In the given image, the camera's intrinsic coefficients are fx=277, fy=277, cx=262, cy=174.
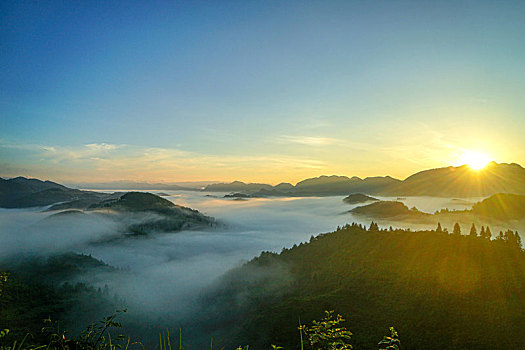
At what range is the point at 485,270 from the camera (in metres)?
177

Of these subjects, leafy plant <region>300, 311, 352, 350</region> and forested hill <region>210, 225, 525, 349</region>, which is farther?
forested hill <region>210, 225, 525, 349</region>

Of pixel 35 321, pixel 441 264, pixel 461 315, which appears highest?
pixel 441 264

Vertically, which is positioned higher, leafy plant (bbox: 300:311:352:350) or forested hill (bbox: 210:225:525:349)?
leafy plant (bbox: 300:311:352:350)

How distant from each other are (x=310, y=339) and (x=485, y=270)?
741ft

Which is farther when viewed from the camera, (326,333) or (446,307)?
(446,307)

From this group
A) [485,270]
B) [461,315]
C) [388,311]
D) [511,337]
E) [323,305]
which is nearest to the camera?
[511,337]

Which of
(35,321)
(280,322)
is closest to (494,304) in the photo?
(280,322)

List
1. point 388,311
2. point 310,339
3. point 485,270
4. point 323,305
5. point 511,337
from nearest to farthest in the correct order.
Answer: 1. point 310,339
2. point 511,337
3. point 388,311
4. point 485,270
5. point 323,305

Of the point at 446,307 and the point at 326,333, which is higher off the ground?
the point at 326,333

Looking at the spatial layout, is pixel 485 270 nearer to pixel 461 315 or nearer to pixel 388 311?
pixel 461 315

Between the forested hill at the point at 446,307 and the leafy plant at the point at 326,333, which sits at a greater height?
the leafy plant at the point at 326,333

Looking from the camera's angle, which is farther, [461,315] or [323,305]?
[323,305]

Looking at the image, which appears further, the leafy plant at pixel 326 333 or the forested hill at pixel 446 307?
the forested hill at pixel 446 307

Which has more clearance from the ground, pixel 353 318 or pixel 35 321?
pixel 353 318
